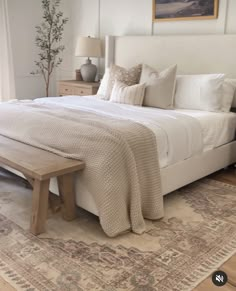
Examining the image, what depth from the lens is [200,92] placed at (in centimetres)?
334

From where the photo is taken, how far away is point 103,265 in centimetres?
191

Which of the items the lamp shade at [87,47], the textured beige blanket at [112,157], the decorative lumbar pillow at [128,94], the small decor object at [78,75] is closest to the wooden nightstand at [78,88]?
the small decor object at [78,75]

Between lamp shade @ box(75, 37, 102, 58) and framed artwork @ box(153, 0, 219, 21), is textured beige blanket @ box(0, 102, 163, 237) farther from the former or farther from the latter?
lamp shade @ box(75, 37, 102, 58)

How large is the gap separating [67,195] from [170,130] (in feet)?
3.08

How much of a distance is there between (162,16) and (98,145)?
2.60 metres

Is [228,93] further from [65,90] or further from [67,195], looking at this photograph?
[65,90]

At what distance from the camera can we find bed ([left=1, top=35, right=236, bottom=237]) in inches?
102

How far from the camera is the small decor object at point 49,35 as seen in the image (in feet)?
17.2

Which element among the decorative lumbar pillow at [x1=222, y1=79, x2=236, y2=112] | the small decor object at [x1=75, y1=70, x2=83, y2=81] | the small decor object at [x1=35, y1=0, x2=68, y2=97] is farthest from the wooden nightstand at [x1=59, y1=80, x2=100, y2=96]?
the decorative lumbar pillow at [x1=222, y1=79, x2=236, y2=112]

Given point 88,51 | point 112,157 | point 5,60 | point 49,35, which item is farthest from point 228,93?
point 5,60

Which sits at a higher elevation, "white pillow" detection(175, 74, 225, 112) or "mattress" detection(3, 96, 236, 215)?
"white pillow" detection(175, 74, 225, 112)

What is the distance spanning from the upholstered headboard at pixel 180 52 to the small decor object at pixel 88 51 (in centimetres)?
17

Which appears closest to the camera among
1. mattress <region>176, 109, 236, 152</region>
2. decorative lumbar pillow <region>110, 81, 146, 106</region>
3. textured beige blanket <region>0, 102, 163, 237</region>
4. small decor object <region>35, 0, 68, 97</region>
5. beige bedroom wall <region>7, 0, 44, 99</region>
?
textured beige blanket <region>0, 102, 163, 237</region>

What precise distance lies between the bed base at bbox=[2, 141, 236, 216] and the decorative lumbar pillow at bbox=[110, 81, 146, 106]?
875 mm
